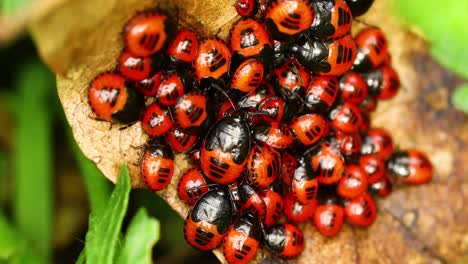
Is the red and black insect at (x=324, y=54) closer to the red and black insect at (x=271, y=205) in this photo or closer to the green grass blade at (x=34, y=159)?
the red and black insect at (x=271, y=205)

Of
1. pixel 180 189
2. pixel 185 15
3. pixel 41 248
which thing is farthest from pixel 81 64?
pixel 41 248

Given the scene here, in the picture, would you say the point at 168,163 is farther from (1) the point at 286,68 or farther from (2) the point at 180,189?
(1) the point at 286,68

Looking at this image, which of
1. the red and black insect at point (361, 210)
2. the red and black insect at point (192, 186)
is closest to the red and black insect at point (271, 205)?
the red and black insect at point (192, 186)

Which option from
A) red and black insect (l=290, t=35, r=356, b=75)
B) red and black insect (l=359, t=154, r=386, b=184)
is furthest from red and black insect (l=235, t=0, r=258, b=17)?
red and black insect (l=359, t=154, r=386, b=184)

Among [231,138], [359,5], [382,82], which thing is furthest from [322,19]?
[231,138]

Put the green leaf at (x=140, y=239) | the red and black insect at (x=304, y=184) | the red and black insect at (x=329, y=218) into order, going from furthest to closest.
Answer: the red and black insect at (x=329, y=218) < the red and black insect at (x=304, y=184) < the green leaf at (x=140, y=239)
